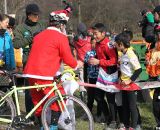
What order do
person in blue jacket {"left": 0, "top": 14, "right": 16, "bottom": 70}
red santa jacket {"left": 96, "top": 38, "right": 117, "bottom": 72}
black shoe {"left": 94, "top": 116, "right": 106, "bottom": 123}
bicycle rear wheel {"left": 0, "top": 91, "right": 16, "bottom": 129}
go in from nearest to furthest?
bicycle rear wheel {"left": 0, "top": 91, "right": 16, "bottom": 129} < red santa jacket {"left": 96, "top": 38, "right": 117, "bottom": 72} < person in blue jacket {"left": 0, "top": 14, "right": 16, "bottom": 70} < black shoe {"left": 94, "top": 116, "right": 106, "bottom": 123}

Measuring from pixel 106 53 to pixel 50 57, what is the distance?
1.41 meters

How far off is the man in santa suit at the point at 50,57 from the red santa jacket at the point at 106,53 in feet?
3.66

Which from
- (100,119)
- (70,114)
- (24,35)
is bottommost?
(100,119)

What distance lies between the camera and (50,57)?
20.0ft

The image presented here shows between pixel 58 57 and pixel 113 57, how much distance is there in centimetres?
129

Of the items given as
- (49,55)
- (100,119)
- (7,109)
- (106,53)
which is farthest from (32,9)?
(100,119)

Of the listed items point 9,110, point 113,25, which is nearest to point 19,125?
point 9,110

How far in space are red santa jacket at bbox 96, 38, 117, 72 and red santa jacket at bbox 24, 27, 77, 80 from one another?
3.70ft

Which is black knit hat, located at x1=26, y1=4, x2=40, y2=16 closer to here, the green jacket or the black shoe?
the green jacket

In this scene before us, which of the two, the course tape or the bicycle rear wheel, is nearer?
the bicycle rear wheel

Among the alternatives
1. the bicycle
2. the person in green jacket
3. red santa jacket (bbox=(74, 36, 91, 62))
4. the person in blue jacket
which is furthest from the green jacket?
red santa jacket (bbox=(74, 36, 91, 62))

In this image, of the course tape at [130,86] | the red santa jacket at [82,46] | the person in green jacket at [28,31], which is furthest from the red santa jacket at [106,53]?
the red santa jacket at [82,46]

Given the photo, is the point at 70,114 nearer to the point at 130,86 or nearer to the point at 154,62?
the point at 130,86

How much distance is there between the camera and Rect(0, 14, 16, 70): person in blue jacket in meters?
7.33
